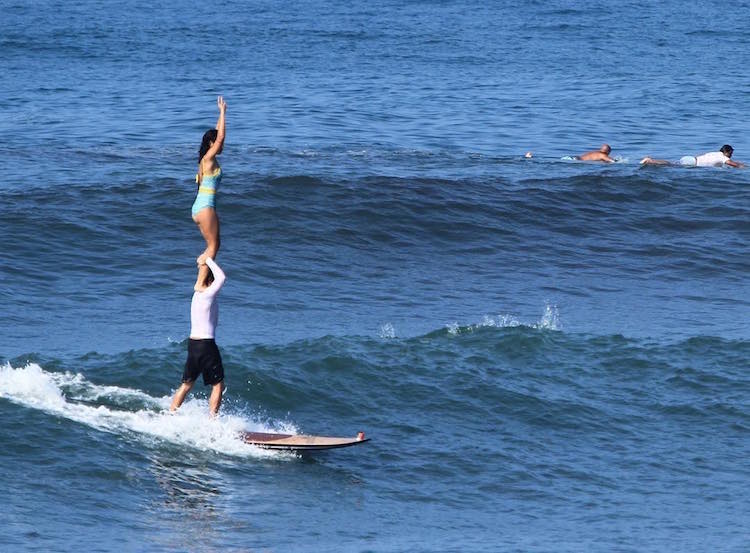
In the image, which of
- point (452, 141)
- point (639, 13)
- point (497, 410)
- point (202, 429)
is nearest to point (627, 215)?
point (452, 141)

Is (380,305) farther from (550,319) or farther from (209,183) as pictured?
(209,183)

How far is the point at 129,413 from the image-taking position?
44.3 ft

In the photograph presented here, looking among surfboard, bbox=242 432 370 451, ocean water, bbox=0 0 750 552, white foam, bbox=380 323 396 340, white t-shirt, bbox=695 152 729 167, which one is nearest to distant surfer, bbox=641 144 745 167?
white t-shirt, bbox=695 152 729 167

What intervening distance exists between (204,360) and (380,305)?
7.07m

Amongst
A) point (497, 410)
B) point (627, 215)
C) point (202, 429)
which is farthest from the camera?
point (627, 215)

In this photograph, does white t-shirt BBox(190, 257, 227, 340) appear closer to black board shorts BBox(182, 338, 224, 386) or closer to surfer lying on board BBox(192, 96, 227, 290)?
black board shorts BBox(182, 338, 224, 386)

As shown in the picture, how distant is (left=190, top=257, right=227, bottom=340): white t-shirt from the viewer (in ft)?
40.4

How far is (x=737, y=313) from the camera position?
1955 cm

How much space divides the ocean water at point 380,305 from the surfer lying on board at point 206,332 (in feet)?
2.10

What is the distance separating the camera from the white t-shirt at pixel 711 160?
28.5 m

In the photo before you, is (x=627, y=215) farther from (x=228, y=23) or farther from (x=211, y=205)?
(x=228, y=23)

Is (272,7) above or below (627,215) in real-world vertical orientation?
above

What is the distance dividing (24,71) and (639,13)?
89.6 feet

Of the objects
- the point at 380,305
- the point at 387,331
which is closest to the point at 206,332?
the point at 387,331
